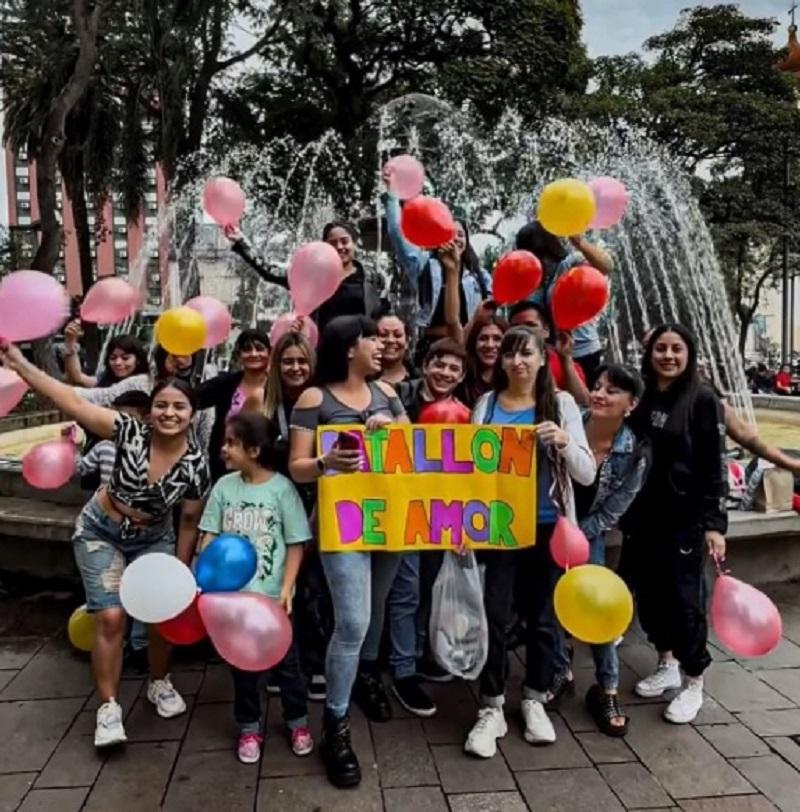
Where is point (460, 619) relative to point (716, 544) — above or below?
below

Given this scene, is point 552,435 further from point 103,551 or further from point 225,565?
point 103,551

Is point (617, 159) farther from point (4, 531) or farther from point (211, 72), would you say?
point (4, 531)

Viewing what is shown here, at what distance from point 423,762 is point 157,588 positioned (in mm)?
1253

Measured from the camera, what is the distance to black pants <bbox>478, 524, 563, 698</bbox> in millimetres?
3381

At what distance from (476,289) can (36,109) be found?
1872 cm

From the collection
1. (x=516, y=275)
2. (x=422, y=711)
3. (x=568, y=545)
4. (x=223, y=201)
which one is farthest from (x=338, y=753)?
(x=223, y=201)

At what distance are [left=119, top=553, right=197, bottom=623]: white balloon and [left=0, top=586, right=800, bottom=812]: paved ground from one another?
0.69 meters

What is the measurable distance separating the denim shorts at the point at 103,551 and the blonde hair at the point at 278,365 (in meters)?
0.70

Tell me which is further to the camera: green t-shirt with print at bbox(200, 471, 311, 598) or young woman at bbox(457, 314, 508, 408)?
young woman at bbox(457, 314, 508, 408)

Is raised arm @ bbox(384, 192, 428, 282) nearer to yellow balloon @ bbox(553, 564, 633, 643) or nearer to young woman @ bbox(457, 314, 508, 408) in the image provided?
young woman @ bbox(457, 314, 508, 408)

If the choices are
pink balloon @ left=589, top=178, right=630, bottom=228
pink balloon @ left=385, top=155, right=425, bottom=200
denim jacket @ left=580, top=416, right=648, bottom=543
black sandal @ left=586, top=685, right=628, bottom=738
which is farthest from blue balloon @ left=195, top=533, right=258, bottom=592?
pink balloon @ left=589, top=178, right=630, bottom=228

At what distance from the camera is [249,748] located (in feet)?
10.8

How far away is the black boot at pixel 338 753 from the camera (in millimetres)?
3096

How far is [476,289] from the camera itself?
495 centimetres
